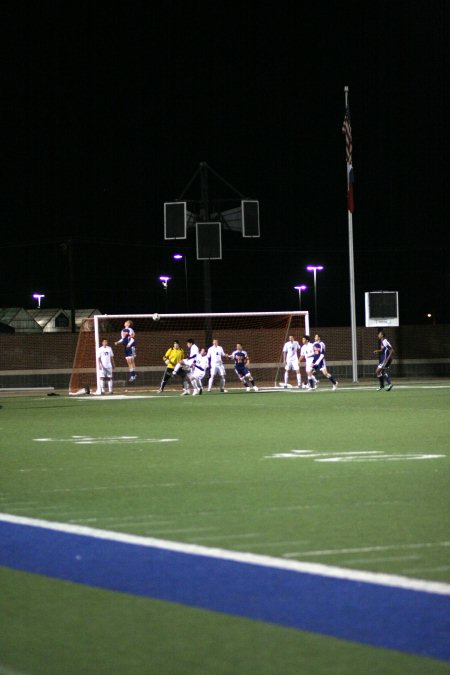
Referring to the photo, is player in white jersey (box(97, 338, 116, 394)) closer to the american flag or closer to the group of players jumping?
the group of players jumping

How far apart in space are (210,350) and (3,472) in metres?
27.1

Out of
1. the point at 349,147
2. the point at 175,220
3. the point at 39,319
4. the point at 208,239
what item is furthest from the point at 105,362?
the point at 39,319

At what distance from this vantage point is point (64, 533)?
8555 millimetres

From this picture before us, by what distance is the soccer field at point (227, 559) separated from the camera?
202 inches

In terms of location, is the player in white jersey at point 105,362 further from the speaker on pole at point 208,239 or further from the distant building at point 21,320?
the distant building at point 21,320

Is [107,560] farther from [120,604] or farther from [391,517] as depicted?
[391,517]

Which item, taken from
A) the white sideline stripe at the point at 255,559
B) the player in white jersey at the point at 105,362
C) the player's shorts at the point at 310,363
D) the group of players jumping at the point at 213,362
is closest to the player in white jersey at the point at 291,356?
the group of players jumping at the point at 213,362

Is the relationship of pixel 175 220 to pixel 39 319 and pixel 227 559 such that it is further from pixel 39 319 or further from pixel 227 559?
pixel 39 319

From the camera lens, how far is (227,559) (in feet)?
24.0

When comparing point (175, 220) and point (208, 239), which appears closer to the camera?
point (175, 220)

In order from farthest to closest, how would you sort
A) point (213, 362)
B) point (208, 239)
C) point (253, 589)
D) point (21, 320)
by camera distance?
point (21, 320) < point (208, 239) < point (213, 362) < point (253, 589)

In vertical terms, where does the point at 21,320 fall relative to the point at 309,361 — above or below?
above

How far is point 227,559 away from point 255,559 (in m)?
0.17

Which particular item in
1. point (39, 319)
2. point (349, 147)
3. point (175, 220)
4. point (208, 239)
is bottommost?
point (39, 319)
